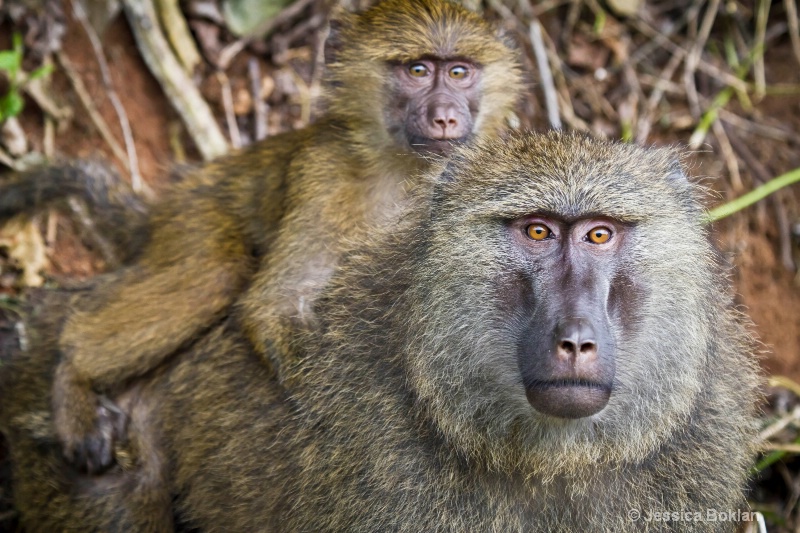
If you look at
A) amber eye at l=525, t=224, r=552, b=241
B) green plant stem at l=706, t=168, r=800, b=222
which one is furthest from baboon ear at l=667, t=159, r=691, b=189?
green plant stem at l=706, t=168, r=800, b=222

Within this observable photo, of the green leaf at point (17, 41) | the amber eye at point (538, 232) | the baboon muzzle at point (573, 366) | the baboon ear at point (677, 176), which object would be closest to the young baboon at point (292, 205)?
the amber eye at point (538, 232)

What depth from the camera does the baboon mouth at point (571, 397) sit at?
8.55 ft

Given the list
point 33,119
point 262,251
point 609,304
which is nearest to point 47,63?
point 33,119

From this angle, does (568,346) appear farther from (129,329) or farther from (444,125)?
(129,329)

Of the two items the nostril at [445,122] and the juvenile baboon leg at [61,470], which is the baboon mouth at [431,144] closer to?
the nostril at [445,122]

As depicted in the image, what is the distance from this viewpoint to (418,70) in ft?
13.7

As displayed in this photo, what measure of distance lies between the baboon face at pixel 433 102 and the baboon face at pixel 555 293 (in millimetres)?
912

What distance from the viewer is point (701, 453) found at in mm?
3129

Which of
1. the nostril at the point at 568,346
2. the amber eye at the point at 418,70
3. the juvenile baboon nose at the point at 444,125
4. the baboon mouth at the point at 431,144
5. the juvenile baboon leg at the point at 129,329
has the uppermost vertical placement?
the amber eye at the point at 418,70

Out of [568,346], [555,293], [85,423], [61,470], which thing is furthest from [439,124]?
[61,470]

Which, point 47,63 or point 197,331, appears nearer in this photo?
point 197,331

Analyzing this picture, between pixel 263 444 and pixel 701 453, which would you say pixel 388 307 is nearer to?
pixel 263 444

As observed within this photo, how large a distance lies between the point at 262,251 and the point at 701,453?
1.82m

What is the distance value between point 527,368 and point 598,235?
42cm
